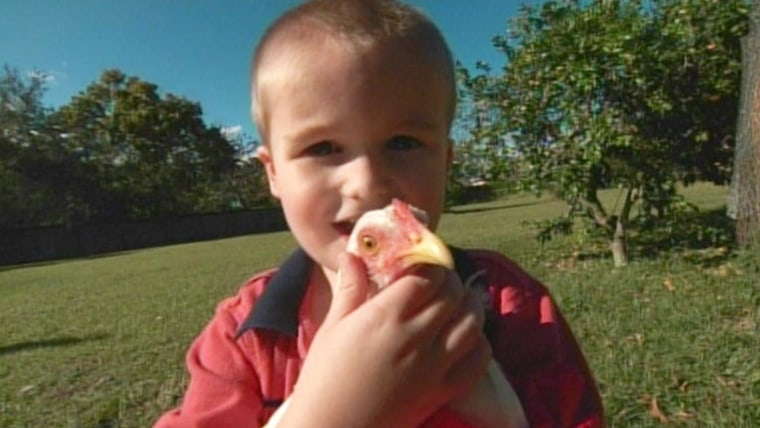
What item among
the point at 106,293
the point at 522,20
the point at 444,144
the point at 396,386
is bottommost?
the point at 106,293

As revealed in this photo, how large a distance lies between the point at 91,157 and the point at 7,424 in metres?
44.0

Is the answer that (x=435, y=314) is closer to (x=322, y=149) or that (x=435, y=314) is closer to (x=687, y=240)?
(x=322, y=149)

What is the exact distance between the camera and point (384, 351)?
3.51 feet

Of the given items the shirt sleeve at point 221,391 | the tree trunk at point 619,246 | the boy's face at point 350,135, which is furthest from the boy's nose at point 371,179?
the tree trunk at point 619,246

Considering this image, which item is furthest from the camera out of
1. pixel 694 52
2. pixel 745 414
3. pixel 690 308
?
pixel 694 52

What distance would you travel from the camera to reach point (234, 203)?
4591 cm

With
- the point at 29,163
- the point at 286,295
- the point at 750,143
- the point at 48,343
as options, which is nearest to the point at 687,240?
the point at 750,143

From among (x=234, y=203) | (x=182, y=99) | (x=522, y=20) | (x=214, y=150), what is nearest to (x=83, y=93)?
(x=182, y=99)

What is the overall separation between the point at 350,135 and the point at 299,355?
526 mm

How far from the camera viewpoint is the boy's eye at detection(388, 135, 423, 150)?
1.28 metres

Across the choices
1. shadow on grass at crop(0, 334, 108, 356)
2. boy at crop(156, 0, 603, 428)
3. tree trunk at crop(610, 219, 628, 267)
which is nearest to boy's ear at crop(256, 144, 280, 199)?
boy at crop(156, 0, 603, 428)

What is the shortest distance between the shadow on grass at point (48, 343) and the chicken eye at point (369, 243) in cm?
630

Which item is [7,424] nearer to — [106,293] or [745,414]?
[745,414]

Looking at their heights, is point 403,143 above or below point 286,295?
above
